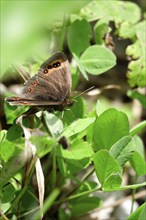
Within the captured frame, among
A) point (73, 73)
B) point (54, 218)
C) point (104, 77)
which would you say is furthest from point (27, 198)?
point (104, 77)

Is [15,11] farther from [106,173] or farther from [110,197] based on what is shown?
[110,197]

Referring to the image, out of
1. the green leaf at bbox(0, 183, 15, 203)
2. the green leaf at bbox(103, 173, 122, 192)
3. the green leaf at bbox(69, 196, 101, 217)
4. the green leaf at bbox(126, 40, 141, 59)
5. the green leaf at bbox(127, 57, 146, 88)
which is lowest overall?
the green leaf at bbox(69, 196, 101, 217)

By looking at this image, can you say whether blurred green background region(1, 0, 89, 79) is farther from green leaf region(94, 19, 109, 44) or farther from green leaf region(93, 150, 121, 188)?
green leaf region(94, 19, 109, 44)

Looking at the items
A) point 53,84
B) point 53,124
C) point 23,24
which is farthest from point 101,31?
point 23,24

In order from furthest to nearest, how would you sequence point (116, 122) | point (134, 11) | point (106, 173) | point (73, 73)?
point (134, 11) < point (73, 73) < point (116, 122) < point (106, 173)

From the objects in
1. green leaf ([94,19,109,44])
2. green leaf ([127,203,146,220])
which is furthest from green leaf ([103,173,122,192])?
green leaf ([94,19,109,44])

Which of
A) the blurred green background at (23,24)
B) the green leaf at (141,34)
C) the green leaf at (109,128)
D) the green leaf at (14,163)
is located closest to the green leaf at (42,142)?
the green leaf at (14,163)

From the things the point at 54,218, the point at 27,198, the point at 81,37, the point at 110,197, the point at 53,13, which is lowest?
the point at 110,197
